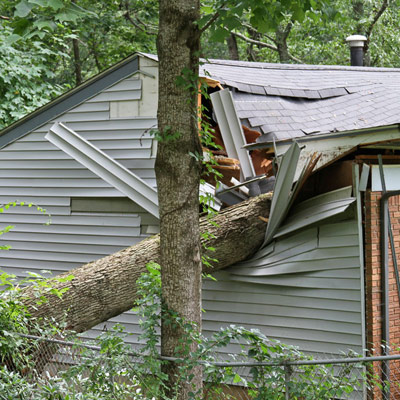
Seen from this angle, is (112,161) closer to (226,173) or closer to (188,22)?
(226,173)

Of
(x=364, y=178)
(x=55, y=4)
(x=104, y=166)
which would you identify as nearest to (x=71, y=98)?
A: (x=104, y=166)

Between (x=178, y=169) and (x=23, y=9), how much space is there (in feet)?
5.29

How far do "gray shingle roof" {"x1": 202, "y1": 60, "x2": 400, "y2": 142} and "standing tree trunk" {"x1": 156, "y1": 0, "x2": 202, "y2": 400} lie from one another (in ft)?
11.3

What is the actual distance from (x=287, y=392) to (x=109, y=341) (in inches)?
57.5

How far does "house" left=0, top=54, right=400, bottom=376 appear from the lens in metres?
7.86

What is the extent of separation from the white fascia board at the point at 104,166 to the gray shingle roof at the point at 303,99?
1.63m

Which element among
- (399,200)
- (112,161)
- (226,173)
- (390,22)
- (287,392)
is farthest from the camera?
(390,22)

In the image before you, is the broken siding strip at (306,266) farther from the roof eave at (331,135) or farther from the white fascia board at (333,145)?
the roof eave at (331,135)

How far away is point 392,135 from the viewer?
7000mm

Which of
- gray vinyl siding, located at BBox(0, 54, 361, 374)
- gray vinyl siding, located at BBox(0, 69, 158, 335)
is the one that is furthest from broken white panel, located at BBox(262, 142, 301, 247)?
gray vinyl siding, located at BBox(0, 69, 158, 335)

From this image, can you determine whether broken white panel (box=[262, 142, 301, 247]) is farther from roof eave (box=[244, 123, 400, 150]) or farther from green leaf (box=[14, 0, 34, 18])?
green leaf (box=[14, 0, 34, 18])

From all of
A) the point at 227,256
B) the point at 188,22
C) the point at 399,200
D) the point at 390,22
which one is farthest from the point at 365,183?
the point at 390,22

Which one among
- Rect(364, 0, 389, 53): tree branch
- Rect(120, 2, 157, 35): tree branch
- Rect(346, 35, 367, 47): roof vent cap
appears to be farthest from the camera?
Rect(364, 0, 389, 53): tree branch

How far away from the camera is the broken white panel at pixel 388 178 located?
7660 mm
